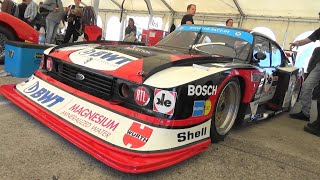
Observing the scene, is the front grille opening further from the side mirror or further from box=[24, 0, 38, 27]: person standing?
box=[24, 0, 38, 27]: person standing

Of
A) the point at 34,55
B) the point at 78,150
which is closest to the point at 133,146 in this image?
the point at 78,150

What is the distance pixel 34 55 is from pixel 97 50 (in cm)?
201

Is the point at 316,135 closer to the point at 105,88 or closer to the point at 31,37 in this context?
the point at 105,88

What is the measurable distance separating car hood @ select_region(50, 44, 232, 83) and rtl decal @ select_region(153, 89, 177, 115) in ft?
0.54

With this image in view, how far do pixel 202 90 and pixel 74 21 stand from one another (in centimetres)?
498

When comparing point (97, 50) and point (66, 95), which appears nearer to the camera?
point (66, 95)

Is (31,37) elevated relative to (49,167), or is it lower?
elevated

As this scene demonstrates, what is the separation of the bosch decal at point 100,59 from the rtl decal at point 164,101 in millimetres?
468

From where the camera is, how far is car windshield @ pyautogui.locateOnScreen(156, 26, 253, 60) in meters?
3.30

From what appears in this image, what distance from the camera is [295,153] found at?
114 inches

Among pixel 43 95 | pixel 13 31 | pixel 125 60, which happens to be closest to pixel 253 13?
pixel 13 31

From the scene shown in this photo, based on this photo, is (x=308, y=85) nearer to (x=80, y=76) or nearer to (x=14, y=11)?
(x=80, y=76)

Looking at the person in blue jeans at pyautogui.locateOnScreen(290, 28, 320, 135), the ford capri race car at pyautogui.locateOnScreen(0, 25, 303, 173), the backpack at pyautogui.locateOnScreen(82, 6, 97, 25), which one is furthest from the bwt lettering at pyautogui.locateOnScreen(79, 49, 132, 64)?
the backpack at pyautogui.locateOnScreen(82, 6, 97, 25)

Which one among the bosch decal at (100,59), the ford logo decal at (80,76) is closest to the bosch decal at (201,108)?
the bosch decal at (100,59)
